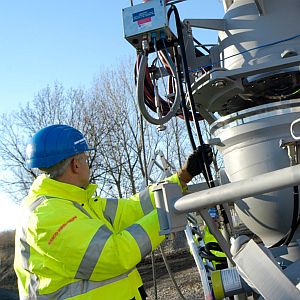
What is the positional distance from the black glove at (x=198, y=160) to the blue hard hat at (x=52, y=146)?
1.79 ft

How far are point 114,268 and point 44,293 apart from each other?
36cm

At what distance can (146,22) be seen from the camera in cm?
259

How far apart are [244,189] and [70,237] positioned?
75cm

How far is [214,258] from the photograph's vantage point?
3367 mm

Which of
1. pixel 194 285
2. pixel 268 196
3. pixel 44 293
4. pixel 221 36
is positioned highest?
pixel 221 36

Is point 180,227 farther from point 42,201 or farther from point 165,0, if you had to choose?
point 165,0

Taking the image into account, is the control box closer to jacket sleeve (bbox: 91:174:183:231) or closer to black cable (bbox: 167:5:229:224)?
black cable (bbox: 167:5:229:224)

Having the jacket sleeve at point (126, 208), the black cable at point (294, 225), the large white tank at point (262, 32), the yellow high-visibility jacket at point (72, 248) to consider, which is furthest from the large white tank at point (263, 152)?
the yellow high-visibility jacket at point (72, 248)

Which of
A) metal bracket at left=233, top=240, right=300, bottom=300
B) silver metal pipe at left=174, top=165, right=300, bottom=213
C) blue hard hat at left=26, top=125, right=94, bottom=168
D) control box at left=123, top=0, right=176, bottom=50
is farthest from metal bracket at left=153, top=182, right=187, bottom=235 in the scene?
control box at left=123, top=0, right=176, bottom=50

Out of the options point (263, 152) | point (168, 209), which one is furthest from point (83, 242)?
point (263, 152)

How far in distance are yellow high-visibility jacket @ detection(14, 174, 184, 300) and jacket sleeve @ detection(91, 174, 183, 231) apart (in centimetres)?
30

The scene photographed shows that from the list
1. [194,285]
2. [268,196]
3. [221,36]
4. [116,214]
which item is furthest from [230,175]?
[194,285]

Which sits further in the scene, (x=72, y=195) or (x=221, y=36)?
(x=221, y=36)

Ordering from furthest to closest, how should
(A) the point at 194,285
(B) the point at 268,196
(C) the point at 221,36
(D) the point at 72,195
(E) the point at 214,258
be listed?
(A) the point at 194,285 → (E) the point at 214,258 → (C) the point at 221,36 → (B) the point at 268,196 → (D) the point at 72,195
